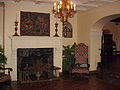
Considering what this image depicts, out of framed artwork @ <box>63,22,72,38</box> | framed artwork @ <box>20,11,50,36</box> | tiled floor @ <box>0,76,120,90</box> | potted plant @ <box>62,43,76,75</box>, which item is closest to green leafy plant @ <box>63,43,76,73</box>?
potted plant @ <box>62,43,76,75</box>

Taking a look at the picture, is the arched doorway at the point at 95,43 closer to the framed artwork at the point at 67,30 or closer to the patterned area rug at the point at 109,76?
the patterned area rug at the point at 109,76

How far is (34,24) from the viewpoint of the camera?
6.53m

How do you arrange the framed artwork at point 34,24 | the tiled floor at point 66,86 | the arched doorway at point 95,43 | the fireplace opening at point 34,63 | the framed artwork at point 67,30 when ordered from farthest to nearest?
the framed artwork at point 67,30, the arched doorway at point 95,43, the framed artwork at point 34,24, the fireplace opening at point 34,63, the tiled floor at point 66,86

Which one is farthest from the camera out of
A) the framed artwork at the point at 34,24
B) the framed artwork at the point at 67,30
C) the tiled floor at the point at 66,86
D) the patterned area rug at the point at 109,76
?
the framed artwork at the point at 67,30

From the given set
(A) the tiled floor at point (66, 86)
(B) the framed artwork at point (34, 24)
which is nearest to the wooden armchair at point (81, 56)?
(A) the tiled floor at point (66, 86)

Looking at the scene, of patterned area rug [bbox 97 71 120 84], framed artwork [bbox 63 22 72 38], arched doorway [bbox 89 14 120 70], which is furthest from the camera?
framed artwork [bbox 63 22 72 38]

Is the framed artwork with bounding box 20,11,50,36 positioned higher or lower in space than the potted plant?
higher

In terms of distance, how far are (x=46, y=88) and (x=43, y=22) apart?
2771 mm

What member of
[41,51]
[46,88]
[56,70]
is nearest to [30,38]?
[41,51]

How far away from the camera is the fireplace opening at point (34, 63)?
20.0 feet

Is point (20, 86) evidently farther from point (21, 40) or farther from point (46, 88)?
point (21, 40)

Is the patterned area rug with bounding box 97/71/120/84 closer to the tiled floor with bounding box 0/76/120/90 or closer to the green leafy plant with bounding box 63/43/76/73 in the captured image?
the tiled floor with bounding box 0/76/120/90

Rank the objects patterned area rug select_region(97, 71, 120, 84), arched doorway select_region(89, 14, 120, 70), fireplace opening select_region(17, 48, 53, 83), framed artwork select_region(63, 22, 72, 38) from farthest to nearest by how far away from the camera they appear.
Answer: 1. framed artwork select_region(63, 22, 72, 38)
2. arched doorway select_region(89, 14, 120, 70)
3. patterned area rug select_region(97, 71, 120, 84)
4. fireplace opening select_region(17, 48, 53, 83)

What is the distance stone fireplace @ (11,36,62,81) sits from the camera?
20.3ft
